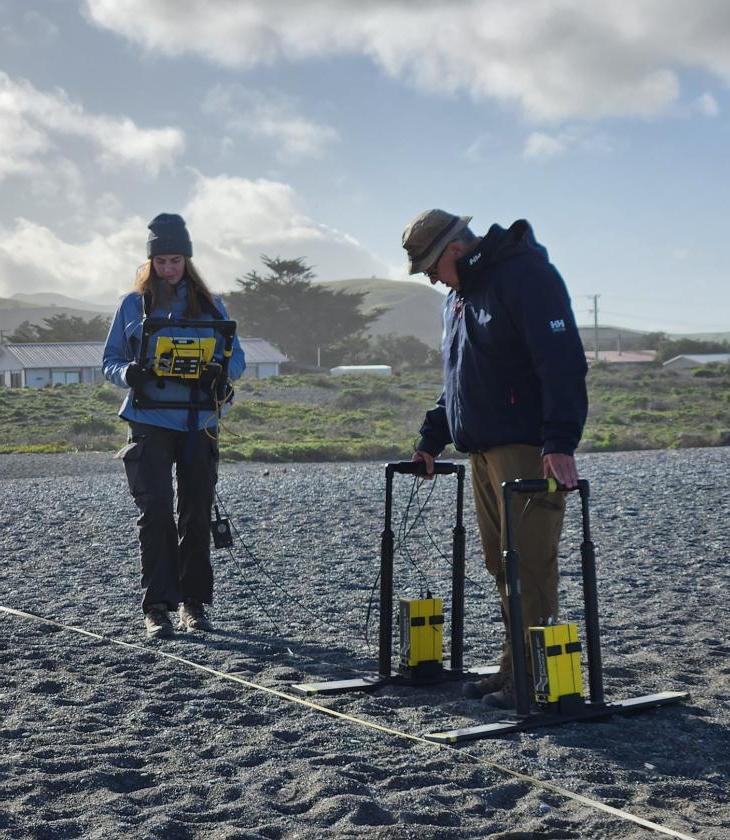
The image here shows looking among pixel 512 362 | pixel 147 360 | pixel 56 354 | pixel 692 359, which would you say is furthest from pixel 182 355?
pixel 692 359

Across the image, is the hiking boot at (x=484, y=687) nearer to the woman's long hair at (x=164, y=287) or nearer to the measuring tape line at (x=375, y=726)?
the measuring tape line at (x=375, y=726)

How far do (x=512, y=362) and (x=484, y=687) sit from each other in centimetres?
136

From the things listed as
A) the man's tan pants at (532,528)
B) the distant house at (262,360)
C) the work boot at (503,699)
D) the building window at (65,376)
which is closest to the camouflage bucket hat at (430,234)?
the man's tan pants at (532,528)

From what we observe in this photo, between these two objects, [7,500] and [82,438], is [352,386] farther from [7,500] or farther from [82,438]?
[7,500]

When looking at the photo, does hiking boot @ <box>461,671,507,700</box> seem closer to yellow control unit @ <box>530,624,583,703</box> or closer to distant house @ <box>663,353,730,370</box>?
yellow control unit @ <box>530,624,583,703</box>

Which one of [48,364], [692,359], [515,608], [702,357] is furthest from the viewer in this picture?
[702,357]

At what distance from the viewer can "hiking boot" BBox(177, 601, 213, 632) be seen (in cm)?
646

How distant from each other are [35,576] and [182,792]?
5.19 meters

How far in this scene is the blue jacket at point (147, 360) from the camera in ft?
20.5

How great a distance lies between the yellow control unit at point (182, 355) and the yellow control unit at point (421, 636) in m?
1.70

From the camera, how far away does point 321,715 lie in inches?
189

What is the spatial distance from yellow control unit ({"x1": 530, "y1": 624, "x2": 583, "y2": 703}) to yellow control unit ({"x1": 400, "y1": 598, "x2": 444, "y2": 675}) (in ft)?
2.29

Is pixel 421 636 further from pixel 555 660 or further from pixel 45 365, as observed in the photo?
pixel 45 365

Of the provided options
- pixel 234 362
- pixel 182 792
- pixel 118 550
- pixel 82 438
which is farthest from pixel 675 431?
pixel 182 792
